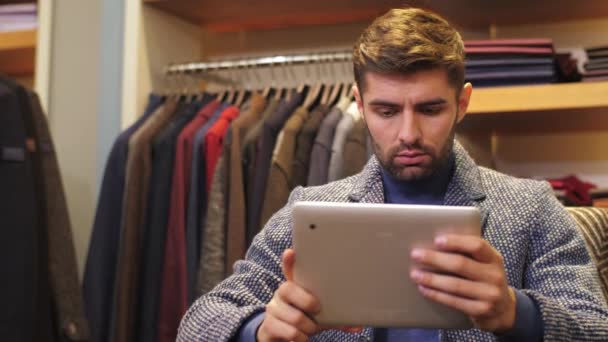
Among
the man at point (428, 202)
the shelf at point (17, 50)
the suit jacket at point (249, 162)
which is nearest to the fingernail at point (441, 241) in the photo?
the man at point (428, 202)

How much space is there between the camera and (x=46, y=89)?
2373 millimetres

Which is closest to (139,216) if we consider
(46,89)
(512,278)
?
(46,89)

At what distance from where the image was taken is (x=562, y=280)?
117 cm

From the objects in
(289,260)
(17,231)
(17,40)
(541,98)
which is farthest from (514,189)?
(17,40)

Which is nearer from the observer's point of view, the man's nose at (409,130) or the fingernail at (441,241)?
the fingernail at (441,241)

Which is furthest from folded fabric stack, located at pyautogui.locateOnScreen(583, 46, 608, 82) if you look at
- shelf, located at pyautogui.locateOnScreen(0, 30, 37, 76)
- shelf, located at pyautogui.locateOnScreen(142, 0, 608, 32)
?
shelf, located at pyautogui.locateOnScreen(0, 30, 37, 76)

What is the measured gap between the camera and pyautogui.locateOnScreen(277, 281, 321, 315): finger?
3.36 ft

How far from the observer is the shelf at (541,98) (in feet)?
5.89

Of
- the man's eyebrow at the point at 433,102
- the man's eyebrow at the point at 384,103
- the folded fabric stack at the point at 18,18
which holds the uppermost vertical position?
the folded fabric stack at the point at 18,18

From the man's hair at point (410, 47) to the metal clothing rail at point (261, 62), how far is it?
0.87 metres

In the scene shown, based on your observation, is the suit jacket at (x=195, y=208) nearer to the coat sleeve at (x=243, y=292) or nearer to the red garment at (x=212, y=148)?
the red garment at (x=212, y=148)

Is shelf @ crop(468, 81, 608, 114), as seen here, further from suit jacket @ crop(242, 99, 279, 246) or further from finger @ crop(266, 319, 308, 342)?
finger @ crop(266, 319, 308, 342)

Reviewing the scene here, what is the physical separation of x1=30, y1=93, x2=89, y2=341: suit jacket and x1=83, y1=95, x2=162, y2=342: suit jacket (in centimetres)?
6

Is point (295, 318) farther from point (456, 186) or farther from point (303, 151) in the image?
point (303, 151)
